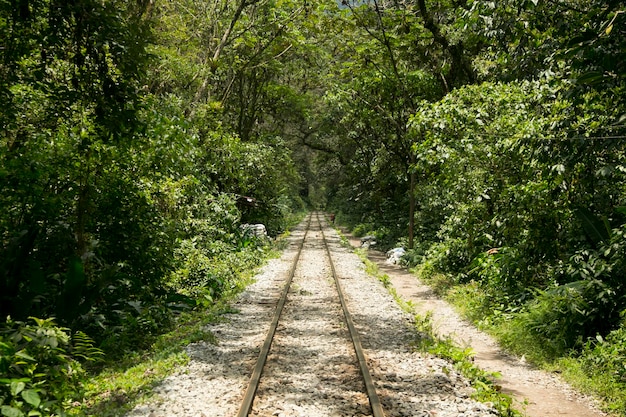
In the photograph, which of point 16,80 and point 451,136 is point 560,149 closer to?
point 451,136

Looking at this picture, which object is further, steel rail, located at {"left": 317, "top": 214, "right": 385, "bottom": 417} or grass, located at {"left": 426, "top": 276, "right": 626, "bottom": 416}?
grass, located at {"left": 426, "top": 276, "right": 626, "bottom": 416}

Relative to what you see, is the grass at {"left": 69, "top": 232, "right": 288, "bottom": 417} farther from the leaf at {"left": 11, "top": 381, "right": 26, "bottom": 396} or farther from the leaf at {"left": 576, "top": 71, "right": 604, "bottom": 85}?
the leaf at {"left": 576, "top": 71, "right": 604, "bottom": 85}

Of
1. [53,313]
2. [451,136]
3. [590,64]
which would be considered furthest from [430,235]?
[53,313]

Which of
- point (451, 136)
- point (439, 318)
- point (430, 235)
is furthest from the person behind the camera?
point (430, 235)

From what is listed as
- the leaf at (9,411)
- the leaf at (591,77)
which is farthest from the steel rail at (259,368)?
the leaf at (591,77)

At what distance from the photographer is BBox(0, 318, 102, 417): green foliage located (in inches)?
155

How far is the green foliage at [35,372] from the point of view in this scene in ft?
12.9

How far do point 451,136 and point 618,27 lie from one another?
664cm

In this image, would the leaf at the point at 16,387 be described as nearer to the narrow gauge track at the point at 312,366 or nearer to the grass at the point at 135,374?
the grass at the point at 135,374

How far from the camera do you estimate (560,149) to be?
6.45 metres

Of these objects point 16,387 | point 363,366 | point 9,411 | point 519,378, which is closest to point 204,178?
point 363,366

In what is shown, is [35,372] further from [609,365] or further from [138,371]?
[609,365]

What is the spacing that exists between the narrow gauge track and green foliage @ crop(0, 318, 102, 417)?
5.56 ft

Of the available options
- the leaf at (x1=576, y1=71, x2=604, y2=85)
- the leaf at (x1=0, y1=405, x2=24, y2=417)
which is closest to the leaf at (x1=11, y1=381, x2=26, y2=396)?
the leaf at (x1=0, y1=405, x2=24, y2=417)
